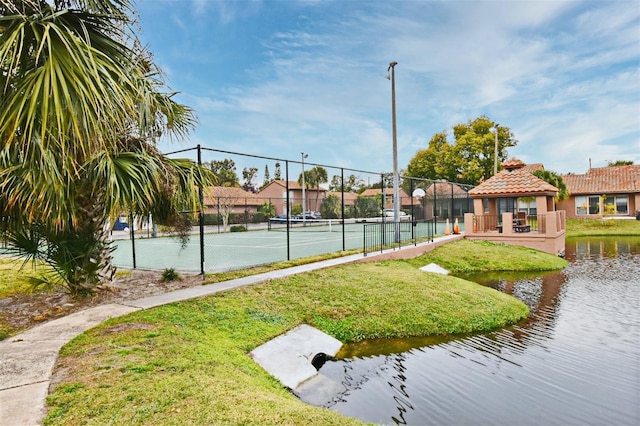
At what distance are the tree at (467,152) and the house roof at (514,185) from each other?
53.6ft

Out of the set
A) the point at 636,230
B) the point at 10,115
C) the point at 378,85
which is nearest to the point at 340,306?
the point at 10,115

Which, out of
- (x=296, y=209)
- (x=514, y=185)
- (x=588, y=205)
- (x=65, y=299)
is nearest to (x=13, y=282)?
(x=65, y=299)

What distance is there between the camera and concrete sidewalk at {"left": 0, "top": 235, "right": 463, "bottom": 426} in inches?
112

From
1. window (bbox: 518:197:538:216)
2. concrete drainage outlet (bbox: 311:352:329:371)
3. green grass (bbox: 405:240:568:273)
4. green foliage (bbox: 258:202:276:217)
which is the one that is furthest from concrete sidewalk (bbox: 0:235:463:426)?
window (bbox: 518:197:538:216)

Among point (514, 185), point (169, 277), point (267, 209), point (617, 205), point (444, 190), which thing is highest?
point (444, 190)

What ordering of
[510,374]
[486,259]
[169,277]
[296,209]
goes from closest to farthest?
[510,374]
[169,277]
[486,259]
[296,209]

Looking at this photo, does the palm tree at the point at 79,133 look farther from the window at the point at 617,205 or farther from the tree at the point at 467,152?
the window at the point at 617,205

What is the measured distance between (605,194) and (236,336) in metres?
33.8

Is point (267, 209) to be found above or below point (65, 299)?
above

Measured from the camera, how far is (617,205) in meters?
29.5

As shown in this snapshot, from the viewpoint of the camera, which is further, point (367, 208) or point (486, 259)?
point (367, 208)

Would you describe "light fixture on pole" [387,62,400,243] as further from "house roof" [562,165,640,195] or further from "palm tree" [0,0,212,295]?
"house roof" [562,165,640,195]

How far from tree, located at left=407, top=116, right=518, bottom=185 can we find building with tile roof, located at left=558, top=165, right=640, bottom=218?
6682 mm

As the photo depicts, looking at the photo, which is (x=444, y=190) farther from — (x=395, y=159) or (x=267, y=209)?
(x=267, y=209)
